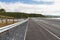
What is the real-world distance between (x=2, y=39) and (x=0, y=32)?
0.22 m

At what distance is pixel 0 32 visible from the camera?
6.96 meters

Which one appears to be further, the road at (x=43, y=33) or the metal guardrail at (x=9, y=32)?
the road at (x=43, y=33)

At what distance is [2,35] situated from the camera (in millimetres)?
7066

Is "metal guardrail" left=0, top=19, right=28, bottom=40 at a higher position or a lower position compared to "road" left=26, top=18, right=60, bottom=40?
higher

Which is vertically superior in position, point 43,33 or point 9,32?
point 9,32

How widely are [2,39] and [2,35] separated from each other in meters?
0.17

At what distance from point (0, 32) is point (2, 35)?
0.15 meters

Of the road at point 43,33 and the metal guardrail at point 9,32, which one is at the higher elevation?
the metal guardrail at point 9,32

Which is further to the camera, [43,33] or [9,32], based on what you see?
[43,33]

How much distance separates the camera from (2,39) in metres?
6.94

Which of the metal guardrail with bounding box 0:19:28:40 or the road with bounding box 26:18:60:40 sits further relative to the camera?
the road with bounding box 26:18:60:40
